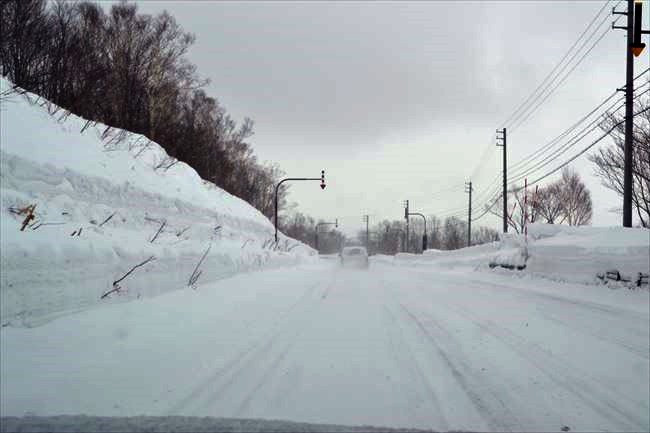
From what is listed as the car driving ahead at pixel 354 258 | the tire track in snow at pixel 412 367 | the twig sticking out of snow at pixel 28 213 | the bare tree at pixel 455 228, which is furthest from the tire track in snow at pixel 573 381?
the bare tree at pixel 455 228

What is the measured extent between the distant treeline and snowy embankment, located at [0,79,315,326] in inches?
321

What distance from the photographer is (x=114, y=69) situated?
26938mm

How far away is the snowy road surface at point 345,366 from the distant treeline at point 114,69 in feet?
47.4

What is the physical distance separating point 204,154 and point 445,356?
3295 centimetres

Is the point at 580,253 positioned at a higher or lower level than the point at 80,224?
lower

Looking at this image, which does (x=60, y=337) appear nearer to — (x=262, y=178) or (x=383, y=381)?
(x=383, y=381)

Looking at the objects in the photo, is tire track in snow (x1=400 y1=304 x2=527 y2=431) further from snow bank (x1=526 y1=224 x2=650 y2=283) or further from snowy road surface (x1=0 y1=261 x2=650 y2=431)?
snow bank (x1=526 y1=224 x2=650 y2=283)

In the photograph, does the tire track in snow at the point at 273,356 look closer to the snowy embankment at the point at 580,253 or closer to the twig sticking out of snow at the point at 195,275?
the twig sticking out of snow at the point at 195,275

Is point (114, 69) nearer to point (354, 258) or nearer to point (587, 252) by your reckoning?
point (354, 258)

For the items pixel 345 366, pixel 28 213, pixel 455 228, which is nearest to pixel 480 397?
pixel 345 366

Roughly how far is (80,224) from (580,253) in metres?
11.1

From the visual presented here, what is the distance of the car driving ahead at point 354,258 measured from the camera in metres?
29.5

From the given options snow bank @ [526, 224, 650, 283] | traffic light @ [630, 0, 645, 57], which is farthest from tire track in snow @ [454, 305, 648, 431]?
traffic light @ [630, 0, 645, 57]

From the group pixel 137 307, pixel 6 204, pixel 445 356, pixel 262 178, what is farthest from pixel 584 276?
pixel 262 178
